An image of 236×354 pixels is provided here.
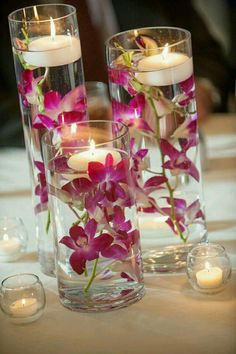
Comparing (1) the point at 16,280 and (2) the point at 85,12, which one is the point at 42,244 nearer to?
(1) the point at 16,280

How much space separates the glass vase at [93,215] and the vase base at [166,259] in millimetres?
58

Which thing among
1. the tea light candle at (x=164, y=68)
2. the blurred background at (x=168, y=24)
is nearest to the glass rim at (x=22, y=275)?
the tea light candle at (x=164, y=68)

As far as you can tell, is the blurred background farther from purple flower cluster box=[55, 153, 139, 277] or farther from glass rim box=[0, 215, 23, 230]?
purple flower cluster box=[55, 153, 139, 277]

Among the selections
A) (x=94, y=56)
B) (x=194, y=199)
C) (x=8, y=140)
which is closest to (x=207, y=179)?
(x=194, y=199)

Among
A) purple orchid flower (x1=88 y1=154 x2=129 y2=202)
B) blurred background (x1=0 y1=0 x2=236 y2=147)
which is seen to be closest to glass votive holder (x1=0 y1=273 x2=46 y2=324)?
purple orchid flower (x1=88 y1=154 x2=129 y2=202)

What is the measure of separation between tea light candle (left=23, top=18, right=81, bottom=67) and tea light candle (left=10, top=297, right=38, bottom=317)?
24 centimetres

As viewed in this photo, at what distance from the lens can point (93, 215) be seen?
87cm

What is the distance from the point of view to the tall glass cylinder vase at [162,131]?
36.8 inches

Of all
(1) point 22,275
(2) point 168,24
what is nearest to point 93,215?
(1) point 22,275

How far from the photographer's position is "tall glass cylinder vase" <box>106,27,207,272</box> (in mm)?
934

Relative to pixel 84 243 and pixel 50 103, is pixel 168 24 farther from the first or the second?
pixel 84 243

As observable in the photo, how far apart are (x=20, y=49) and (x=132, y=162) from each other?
17 centimetres

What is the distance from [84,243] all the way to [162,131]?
152mm

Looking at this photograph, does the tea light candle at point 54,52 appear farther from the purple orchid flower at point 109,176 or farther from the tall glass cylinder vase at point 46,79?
the purple orchid flower at point 109,176
